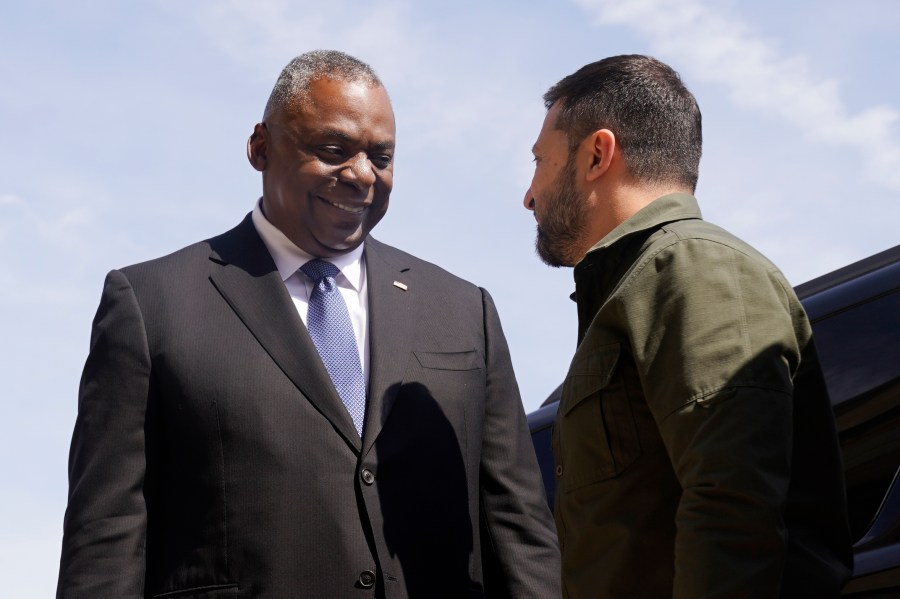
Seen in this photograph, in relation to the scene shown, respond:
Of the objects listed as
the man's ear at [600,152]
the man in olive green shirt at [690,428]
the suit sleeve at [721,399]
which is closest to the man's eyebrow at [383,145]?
the man's ear at [600,152]

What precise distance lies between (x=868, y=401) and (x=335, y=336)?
143 centimetres

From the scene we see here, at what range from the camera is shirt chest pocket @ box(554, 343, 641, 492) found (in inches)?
95.0

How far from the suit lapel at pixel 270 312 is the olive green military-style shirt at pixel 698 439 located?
29.7 inches

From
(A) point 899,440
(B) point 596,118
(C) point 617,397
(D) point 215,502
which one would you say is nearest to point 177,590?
(D) point 215,502

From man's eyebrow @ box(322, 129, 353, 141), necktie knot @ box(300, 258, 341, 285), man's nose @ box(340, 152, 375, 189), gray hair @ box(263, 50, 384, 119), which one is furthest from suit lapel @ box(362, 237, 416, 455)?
gray hair @ box(263, 50, 384, 119)

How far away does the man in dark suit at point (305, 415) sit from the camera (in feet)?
9.84

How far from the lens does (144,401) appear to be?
10.1 ft

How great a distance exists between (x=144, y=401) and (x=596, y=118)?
131cm

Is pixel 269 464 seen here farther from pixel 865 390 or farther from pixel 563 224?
pixel 865 390

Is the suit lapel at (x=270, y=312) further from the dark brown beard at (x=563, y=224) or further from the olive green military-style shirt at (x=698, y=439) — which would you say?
the olive green military-style shirt at (x=698, y=439)

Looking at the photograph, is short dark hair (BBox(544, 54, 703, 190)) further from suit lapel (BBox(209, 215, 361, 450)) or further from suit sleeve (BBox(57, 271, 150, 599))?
suit sleeve (BBox(57, 271, 150, 599))

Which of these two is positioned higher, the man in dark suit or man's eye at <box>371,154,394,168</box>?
man's eye at <box>371,154,394,168</box>

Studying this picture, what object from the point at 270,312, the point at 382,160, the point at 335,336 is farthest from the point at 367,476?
the point at 382,160

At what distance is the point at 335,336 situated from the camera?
10.9ft
